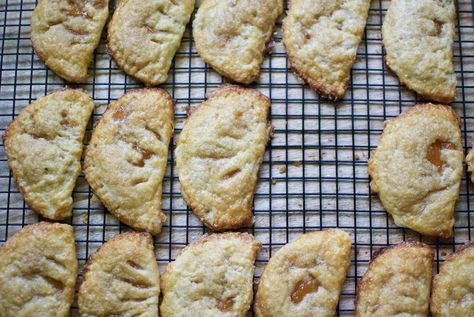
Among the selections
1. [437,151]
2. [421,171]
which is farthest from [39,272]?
[437,151]

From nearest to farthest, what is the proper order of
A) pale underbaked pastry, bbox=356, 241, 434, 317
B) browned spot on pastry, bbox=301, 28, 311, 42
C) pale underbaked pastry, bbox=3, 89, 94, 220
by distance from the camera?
pale underbaked pastry, bbox=356, 241, 434, 317, pale underbaked pastry, bbox=3, 89, 94, 220, browned spot on pastry, bbox=301, 28, 311, 42

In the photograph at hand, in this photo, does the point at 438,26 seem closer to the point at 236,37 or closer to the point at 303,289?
the point at 236,37

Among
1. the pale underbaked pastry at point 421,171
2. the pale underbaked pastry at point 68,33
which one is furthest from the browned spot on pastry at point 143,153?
the pale underbaked pastry at point 421,171

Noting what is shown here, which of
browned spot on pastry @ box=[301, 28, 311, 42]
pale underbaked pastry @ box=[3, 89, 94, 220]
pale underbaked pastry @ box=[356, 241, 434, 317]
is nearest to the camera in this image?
pale underbaked pastry @ box=[356, 241, 434, 317]

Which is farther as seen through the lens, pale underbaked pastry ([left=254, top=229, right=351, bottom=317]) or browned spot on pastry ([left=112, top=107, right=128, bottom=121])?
browned spot on pastry ([left=112, top=107, right=128, bottom=121])

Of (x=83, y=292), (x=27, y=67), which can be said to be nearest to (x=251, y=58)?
(x=27, y=67)

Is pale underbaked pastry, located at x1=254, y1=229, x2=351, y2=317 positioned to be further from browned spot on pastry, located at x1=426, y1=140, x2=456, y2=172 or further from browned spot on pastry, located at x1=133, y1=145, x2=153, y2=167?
browned spot on pastry, located at x1=133, y1=145, x2=153, y2=167

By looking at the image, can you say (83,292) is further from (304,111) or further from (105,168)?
(304,111)

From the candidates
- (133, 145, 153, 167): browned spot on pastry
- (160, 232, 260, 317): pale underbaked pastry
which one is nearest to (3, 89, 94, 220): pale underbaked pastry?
(133, 145, 153, 167): browned spot on pastry

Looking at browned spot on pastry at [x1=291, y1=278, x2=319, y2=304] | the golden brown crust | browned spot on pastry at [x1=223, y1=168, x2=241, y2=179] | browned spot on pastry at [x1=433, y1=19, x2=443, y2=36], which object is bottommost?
browned spot on pastry at [x1=291, y1=278, x2=319, y2=304]
